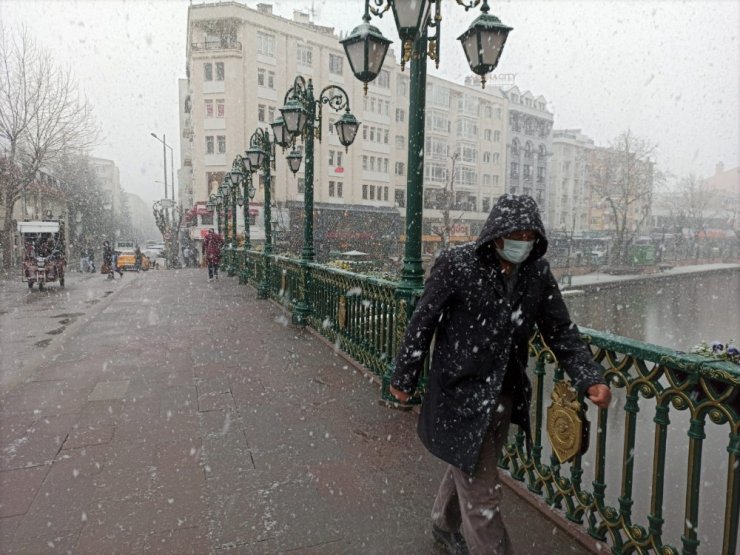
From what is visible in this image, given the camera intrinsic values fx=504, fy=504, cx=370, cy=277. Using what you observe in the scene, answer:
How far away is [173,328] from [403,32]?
278 inches

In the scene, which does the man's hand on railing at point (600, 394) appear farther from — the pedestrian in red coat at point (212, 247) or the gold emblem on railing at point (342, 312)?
the pedestrian in red coat at point (212, 247)

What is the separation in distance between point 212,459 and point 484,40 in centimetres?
477

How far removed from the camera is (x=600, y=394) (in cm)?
225

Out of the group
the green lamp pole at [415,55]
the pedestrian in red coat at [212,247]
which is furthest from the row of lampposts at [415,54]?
the pedestrian in red coat at [212,247]

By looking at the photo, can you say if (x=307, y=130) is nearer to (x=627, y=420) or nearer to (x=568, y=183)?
(x=627, y=420)

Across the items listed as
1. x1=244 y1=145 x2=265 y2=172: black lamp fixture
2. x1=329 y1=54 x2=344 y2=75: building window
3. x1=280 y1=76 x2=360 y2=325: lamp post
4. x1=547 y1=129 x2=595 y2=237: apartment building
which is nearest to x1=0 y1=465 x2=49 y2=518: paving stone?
x1=280 y1=76 x2=360 y2=325: lamp post

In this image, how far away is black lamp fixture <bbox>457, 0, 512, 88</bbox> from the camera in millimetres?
5188

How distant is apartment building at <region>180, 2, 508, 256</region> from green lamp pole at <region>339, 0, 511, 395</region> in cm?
2895

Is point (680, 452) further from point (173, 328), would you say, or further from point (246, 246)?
point (246, 246)

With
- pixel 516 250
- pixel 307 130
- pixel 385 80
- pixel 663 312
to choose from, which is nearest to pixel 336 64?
pixel 385 80

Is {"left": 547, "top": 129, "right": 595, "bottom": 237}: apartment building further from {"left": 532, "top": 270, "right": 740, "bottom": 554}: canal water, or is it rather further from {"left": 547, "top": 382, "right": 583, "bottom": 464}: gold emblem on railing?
{"left": 547, "top": 382, "right": 583, "bottom": 464}: gold emblem on railing

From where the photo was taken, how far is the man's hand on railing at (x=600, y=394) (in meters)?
2.24

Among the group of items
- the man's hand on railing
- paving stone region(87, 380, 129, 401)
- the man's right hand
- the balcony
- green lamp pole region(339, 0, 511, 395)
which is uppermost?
the balcony

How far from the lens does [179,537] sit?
114 inches
